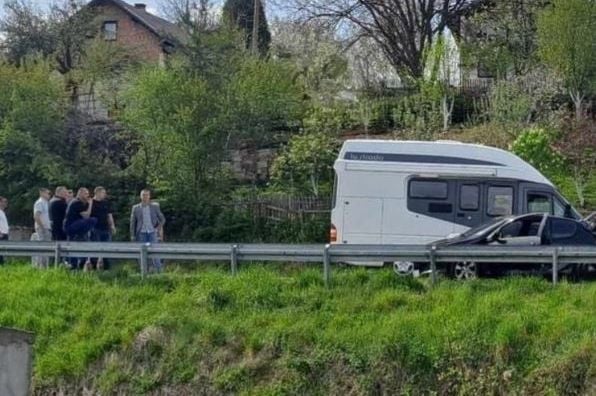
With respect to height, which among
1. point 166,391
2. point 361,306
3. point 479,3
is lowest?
point 166,391

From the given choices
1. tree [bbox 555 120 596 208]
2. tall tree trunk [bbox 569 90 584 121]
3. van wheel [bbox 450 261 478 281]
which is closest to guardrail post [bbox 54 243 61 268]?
van wheel [bbox 450 261 478 281]

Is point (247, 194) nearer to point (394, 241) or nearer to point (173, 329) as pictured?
point (394, 241)

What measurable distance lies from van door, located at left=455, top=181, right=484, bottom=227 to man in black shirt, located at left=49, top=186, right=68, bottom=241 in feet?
27.2

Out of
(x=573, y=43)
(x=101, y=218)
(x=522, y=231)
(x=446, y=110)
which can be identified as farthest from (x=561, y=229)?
(x=573, y=43)

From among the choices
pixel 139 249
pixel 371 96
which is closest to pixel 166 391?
pixel 139 249

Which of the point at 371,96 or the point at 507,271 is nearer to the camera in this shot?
the point at 507,271

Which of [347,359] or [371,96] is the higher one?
[371,96]

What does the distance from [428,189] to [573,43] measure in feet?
59.0

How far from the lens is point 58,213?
21.1 m

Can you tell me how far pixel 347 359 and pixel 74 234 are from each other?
753cm

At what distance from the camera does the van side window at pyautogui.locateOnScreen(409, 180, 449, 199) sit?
23.7m

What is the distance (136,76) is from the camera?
34125 mm

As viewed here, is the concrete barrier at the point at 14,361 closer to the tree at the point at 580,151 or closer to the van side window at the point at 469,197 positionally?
the van side window at the point at 469,197

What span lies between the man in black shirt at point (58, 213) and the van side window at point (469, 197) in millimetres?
8375
